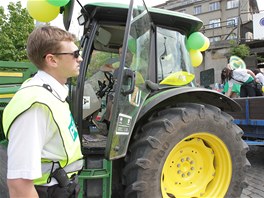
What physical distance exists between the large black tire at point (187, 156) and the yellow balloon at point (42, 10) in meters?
1.32

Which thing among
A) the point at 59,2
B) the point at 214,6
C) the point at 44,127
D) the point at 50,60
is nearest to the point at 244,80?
the point at 59,2

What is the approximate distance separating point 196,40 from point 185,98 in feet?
2.49

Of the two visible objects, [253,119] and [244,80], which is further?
[244,80]

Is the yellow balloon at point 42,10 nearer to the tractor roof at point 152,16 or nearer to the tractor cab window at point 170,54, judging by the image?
the tractor roof at point 152,16

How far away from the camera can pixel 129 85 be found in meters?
2.52

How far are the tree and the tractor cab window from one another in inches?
333

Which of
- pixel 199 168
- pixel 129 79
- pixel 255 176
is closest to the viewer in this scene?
pixel 129 79

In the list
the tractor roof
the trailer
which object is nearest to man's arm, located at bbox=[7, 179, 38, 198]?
the tractor roof

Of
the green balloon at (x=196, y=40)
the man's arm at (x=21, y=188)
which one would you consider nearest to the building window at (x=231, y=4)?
the green balloon at (x=196, y=40)

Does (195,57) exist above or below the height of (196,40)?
below

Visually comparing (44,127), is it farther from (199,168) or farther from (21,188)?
(199,168)

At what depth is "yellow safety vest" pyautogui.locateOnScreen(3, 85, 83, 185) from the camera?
4.46 feet

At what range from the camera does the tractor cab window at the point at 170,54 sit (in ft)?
10.5

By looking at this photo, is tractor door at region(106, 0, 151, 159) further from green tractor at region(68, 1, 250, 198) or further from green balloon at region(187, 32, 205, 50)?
green balloon at region(187, 32, 205, 50)
